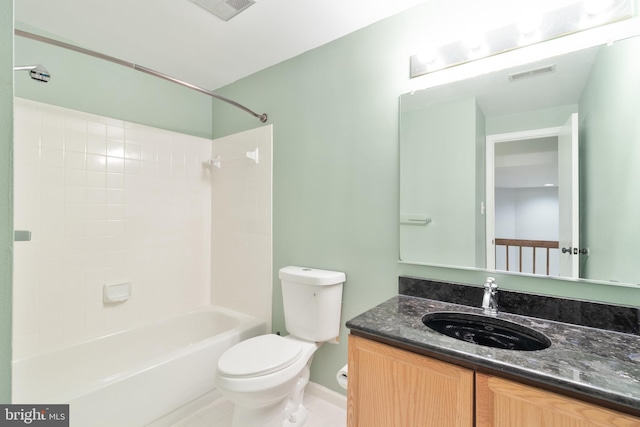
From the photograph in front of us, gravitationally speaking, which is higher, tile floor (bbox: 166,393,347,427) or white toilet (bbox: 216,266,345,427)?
white toilet (bbox: 216,266,345,427)

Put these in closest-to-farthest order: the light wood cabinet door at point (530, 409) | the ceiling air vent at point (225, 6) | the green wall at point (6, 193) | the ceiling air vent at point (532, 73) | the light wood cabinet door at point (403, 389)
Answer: the green wall at point (6, 193), the light wood cabinet door at point (530, 409), the light wood cabinet door at point (403, 389), the ceiling air vent at point (532, 73), the ceiling air vent at point (225, 6)

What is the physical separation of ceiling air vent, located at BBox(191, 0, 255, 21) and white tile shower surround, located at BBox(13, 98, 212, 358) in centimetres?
109

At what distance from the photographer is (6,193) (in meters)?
0.40

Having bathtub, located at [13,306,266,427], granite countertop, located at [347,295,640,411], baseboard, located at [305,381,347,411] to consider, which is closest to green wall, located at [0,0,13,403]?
granite countertop, located at [347,295,640,411]

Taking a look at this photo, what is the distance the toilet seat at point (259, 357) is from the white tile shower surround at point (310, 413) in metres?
0.48

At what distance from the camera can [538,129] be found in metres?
1.28

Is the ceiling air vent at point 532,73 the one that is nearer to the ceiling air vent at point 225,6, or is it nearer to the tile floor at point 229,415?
the ceiling air vent at point 225,6

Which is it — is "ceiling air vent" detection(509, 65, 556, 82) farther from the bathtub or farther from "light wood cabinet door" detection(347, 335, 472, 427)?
the bathtub

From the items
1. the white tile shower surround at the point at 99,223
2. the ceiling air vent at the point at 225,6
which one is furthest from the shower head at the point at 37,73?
the ceiling air vent at the point at 225,6

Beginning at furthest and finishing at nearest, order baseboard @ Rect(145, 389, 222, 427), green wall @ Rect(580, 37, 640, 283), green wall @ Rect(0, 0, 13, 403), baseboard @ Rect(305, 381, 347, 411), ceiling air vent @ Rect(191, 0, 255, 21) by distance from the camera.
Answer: baseboard @ Rect(305, 381, 347, 411) → baseboard @ Rect(145, 389, 222, 427) → ceiling air vent @ Rect(191, 0, 255, 21) → green wall @ Rect(580, 37, 640, 283) → green wall @ Rect(0, 0, 13, 403)

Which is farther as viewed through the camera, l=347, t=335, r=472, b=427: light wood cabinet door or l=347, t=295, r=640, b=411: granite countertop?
l=347, t=335, r=472, b=427: light wood cabinet door

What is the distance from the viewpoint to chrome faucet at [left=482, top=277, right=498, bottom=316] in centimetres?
128

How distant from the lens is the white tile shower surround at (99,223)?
1742mm

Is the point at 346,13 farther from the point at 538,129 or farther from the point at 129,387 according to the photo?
the point at 129,387
